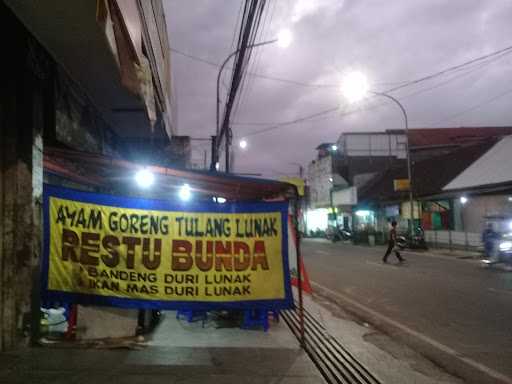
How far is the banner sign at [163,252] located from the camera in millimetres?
6328

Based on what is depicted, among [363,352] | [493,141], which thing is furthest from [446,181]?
[363,352]

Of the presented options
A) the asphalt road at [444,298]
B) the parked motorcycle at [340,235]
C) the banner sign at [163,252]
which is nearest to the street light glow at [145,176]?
the banner sign at [163,252]

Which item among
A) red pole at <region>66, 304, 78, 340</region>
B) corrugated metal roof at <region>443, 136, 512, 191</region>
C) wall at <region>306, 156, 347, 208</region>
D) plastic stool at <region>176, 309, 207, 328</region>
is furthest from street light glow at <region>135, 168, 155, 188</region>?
wall at <region>306, 156, 347, 208</region>

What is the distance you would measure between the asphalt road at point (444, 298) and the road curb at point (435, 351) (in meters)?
0.16

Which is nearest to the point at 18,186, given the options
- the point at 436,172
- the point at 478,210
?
the point at 478,210

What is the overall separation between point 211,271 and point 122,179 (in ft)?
8.84

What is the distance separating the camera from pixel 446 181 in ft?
101

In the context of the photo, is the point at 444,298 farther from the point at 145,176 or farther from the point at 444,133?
the point at 444,133

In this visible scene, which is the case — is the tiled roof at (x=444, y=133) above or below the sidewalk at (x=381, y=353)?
above

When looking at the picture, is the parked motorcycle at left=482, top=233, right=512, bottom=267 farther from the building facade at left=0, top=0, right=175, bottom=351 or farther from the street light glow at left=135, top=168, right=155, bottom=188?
the building facade at left=0, top=0, right=175, bottom=351

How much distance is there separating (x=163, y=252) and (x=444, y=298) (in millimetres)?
7378

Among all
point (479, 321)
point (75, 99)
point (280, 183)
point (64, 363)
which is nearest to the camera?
point (64, 363)

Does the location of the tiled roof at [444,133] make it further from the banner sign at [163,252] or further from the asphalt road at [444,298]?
the banner sign at [163,252]

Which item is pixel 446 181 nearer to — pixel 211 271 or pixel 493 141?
pixel 493 141
